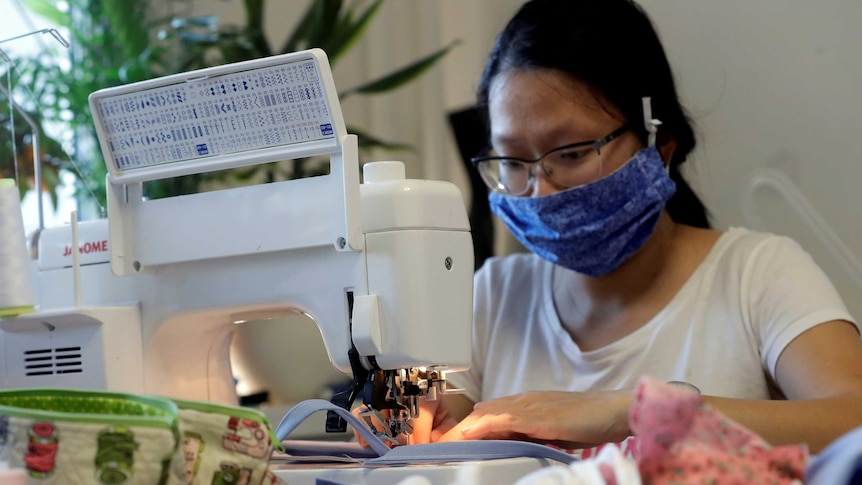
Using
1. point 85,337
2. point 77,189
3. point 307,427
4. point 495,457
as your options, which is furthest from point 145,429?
point 77,189

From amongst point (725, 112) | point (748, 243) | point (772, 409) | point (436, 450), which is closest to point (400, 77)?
point (725, 112)

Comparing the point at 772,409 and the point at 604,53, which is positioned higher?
the point at 604,53

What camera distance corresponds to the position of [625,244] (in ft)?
5.08

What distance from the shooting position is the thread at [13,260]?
3.58ft

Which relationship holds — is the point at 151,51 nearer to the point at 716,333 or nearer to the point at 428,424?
the point at 428,424

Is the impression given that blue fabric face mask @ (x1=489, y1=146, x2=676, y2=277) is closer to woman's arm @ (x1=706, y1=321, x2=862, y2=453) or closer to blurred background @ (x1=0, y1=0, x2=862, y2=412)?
woman's arm @ (x1=706, y1=321, x2=862, y2=453)

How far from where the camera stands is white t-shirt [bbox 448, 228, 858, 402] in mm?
1483

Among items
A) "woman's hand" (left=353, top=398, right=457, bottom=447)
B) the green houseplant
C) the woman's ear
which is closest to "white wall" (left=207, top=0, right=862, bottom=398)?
the woman's ear

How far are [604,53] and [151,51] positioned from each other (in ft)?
3.25

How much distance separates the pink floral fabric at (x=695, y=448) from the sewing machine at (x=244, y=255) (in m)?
0.45

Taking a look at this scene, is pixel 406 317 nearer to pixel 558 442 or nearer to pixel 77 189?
pixel 558 442

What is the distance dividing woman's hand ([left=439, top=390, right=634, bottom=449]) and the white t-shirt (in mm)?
Result: 364

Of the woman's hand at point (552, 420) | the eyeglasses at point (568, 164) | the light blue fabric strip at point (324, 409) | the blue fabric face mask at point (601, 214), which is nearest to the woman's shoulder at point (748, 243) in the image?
the blue fabric face mask at point (601, 214)

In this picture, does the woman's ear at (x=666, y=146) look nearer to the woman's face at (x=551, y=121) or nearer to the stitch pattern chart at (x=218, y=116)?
the woman's face at (x=551, y=121)
